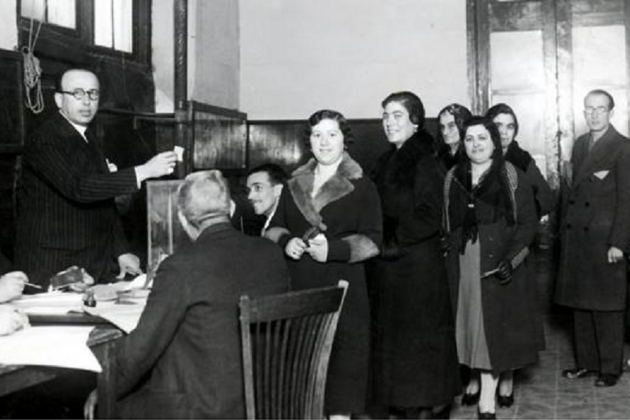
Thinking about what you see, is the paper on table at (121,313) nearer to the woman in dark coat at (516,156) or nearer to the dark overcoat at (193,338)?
the dark overcoat at (193,338)

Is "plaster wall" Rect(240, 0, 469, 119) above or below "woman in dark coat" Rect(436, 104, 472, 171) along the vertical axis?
above

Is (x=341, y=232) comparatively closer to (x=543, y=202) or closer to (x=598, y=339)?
(x=543, y=202)

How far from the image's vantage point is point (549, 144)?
280 inches

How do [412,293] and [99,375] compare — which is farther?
[412,293]

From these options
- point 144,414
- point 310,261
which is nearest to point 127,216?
point 310,261

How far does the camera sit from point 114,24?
5695 mm

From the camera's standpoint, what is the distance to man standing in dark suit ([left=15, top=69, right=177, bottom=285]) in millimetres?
3498

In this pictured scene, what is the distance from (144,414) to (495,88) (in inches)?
211

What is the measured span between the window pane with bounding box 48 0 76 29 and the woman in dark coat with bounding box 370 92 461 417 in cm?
220

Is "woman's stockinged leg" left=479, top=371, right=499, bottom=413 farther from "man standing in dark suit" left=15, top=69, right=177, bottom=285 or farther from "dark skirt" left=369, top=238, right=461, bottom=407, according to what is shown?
"man standing in dark suit" left=15, top=69, right=177, bottom=285

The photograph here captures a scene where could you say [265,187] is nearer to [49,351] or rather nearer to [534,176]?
[534,176]

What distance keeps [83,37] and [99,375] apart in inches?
124

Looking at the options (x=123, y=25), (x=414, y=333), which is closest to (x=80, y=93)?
(x=414, y=333)

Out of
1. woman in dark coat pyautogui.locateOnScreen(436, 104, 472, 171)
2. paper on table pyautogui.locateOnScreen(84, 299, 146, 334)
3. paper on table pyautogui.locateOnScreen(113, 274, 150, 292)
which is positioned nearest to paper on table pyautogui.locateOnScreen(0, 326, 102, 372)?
paper on table pyautogui.locateOnScreen(84, 299, 146, 334)
